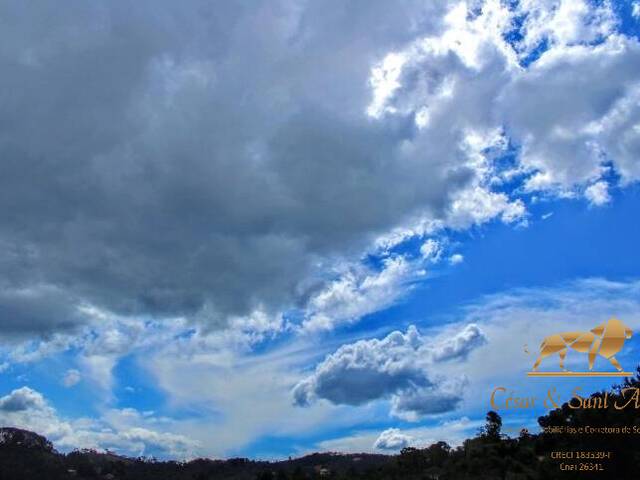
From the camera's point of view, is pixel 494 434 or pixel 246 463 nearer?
pixel 494 434

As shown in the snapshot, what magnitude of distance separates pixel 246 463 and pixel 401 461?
3685 inches

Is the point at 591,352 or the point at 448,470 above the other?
the point at 591,352

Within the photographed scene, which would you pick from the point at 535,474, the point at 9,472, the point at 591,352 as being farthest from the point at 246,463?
the point at 591,352

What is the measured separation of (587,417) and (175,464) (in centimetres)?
15907

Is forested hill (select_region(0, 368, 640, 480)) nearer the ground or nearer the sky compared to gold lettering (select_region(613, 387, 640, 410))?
nearer the ground

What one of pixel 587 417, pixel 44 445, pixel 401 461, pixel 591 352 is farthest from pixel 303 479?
pixel 44 445

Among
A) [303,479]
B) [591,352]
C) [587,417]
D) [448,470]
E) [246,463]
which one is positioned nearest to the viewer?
[591,352]

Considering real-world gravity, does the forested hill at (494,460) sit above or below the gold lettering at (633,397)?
below

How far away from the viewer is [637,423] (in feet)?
132

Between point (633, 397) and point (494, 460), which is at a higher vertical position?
point (633, 397)

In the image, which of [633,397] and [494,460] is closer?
[633,397]

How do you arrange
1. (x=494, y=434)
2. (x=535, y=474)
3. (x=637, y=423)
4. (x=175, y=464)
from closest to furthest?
(x=637, y=423) < (x=535, y=474) < (x=494, y=434) < (x=175, y=464)

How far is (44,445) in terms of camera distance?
186 metres

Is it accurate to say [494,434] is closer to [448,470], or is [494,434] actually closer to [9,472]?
[448,470]
